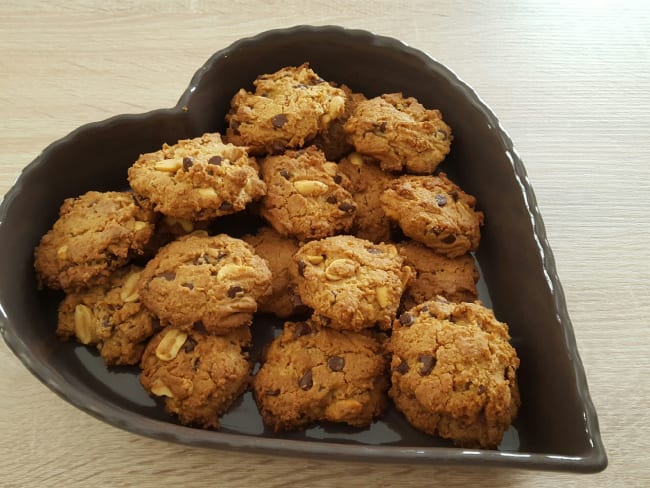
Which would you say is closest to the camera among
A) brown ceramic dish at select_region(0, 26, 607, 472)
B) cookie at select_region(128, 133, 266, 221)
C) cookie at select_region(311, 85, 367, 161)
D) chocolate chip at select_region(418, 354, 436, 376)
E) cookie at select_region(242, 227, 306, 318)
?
brown ceramic dish at select_region(0, 26, 607, 472)

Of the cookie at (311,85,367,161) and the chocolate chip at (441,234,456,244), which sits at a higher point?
the cookie at (311,85,367,161)

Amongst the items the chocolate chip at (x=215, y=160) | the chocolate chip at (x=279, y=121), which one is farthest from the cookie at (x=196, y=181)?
the chocolate chip at (x=279, y=121)

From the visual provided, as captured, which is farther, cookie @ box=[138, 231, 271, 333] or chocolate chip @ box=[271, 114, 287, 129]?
chocolate chip @ box=[271, 114, 287, 129]

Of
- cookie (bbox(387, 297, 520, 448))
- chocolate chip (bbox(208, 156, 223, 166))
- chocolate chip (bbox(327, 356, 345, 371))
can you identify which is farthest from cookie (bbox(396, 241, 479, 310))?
chocolate chip (bbox(208, 156, 223, 166))

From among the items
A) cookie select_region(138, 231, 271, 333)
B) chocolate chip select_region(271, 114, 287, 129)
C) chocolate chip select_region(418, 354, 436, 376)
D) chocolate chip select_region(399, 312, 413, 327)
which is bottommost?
chocolate chip select_region(418, 354, 436, 376)

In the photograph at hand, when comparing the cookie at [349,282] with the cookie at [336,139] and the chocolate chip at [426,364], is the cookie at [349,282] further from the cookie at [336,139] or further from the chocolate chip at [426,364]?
the cookie at [336,139]

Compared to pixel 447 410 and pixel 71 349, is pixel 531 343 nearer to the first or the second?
pixel 447 410

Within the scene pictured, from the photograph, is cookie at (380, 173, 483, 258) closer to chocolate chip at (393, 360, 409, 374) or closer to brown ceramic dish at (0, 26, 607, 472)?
brown ceramic dish at (0, 26, 607, 472)
